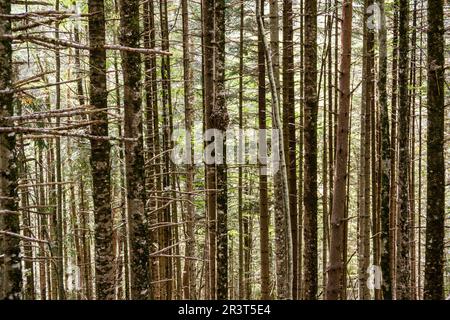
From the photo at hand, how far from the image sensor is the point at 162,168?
12078 mm

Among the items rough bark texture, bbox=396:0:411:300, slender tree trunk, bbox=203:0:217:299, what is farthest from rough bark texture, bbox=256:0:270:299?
rough bark texture, bbox=396:0:411:300

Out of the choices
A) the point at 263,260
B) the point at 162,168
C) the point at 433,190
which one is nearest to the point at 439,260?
the point at 433,190

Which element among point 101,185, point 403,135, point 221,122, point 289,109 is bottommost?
point 101,185

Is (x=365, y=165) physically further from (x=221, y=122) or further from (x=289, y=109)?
(x=221, y=122)

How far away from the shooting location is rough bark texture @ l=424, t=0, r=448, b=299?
6324mm

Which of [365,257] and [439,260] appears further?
[365,257]

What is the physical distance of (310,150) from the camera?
7.88m

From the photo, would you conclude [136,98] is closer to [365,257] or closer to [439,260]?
[439,260]

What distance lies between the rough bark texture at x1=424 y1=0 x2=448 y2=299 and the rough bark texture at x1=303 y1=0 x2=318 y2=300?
193 cm

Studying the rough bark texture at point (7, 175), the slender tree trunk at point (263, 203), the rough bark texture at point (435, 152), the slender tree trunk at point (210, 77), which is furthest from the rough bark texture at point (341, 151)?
the rough bark texture at point (7, 175)

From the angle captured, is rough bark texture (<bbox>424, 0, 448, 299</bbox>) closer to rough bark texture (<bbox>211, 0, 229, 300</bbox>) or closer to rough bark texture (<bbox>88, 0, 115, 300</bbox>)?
rough bark texture (<bbox>211, 0, 229, 300</bbox>)

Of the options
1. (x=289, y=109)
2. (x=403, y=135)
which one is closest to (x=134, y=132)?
(x=289, y=109)

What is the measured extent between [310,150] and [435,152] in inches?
82.6
